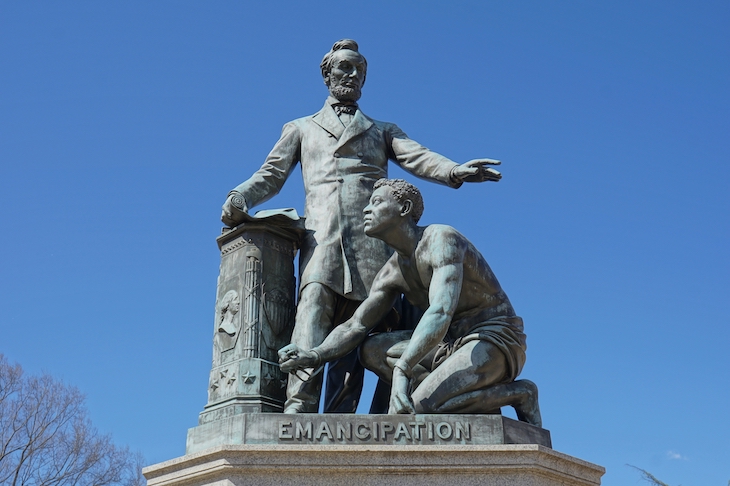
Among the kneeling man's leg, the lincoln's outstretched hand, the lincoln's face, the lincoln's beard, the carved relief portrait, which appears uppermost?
the lincoln's face

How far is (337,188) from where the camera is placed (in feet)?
30.1

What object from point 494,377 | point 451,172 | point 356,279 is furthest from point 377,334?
point 451,172

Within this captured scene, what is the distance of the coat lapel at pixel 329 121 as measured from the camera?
9461 millimetres

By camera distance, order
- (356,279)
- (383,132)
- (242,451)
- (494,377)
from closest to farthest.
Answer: (242,451)
(494,377)
(356,279)
(383,132)

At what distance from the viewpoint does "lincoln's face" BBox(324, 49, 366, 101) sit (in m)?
9.62

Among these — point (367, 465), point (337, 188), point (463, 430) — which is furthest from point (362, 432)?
point (337, 188)

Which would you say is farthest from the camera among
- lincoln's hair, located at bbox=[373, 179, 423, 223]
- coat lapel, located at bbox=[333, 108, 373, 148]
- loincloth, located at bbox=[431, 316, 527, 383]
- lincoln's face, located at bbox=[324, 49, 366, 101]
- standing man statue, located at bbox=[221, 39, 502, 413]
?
lincoln's face, located at bbox=[324, 49, 366, 101]

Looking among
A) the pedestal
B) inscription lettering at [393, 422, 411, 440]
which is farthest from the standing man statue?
inscription lettering at [393, 422, 411, 440]

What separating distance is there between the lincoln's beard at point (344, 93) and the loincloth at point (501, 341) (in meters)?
2.69

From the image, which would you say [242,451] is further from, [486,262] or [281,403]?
[486,262]

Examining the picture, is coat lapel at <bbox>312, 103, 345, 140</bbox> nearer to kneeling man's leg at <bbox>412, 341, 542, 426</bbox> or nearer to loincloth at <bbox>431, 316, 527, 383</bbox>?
loincloth at <bbox>431, 316, 527, 383</bbox>

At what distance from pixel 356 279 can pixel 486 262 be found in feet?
3.78

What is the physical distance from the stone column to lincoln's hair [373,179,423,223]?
94 centimetres

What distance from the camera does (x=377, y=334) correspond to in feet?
28.0
